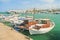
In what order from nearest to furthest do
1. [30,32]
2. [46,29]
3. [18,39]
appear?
1. [18,39]
2. [30,32]
3. [46,29]

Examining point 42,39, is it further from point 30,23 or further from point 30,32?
point 30,23

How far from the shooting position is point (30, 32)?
116 feet

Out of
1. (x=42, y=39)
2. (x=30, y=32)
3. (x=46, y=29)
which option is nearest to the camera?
(x=42, y=39)

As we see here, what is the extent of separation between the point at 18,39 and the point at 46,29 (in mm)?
11591

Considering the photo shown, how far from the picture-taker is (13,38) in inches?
1097

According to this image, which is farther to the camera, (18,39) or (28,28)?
(28,28)

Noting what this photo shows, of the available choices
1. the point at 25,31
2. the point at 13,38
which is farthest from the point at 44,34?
the point at 13,38

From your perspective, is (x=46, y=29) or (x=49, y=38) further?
(x=46, y=29)

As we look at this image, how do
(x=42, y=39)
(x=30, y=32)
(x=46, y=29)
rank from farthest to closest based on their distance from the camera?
(x=46, y=29)
(x=30, y=32)
(x=42, y=39)

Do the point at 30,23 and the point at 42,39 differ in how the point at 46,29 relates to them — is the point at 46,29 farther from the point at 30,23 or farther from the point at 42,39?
the point at 42,39

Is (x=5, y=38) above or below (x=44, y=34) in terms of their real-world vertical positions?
above

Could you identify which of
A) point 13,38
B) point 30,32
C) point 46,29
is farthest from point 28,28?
point 13,38

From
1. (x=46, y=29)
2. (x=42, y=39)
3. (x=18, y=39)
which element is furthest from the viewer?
(x=46, y=29)

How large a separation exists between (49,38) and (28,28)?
220 inches
